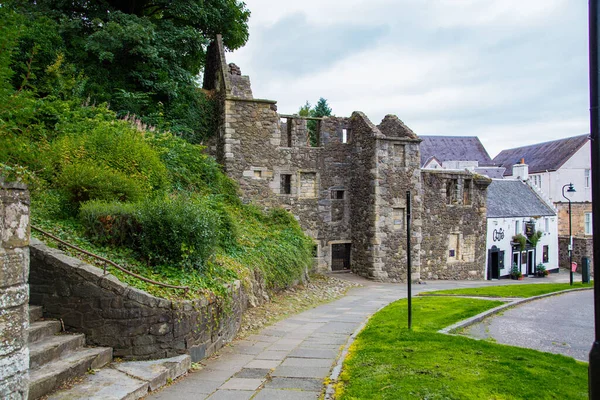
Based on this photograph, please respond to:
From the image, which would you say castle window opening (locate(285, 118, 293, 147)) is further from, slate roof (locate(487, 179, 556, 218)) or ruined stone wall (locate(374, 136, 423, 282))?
slate roof (locate(487, 179, 556, 218))

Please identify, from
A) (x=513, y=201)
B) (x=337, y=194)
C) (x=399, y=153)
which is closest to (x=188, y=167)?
(x=337, y=194)

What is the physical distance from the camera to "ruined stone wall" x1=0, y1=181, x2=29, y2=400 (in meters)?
4.25

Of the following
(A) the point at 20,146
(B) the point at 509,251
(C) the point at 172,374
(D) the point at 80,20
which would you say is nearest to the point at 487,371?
(C) the point at 172,374

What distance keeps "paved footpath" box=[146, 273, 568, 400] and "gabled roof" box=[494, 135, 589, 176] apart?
40.3 metres

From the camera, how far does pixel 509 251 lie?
33750 mm

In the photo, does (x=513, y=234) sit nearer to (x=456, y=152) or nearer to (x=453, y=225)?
(x=453, y=225)

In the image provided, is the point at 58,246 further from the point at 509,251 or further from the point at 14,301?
the point at 509,251

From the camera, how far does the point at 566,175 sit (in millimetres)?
45250

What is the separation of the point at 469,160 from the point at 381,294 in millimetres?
39339

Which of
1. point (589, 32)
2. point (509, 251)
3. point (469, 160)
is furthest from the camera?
point (469, 160)

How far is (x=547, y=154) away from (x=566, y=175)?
3.67m

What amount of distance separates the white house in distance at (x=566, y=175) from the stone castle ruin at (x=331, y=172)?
2280 cm

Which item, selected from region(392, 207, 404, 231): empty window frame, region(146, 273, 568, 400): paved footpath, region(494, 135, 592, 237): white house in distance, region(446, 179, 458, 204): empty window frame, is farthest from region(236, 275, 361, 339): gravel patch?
region(494, 135, 592, 237): white house in distance

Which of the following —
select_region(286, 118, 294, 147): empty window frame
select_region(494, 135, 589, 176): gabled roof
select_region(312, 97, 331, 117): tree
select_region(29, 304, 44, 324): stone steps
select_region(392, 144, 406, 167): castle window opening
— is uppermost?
select_region(312, 97, 331, 117): tree
